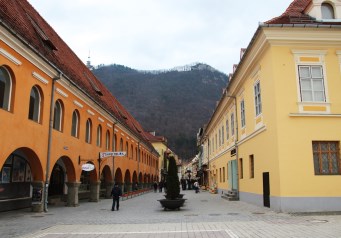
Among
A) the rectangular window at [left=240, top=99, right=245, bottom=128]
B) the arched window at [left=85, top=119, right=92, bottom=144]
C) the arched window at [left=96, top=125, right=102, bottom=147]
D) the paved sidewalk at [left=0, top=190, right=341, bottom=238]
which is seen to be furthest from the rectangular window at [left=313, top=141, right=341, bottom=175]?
the arched window at [left=96, top=125, right=102, bottom=147]

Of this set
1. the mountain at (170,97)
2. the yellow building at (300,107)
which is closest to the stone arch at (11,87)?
the yellow building at (300,107)

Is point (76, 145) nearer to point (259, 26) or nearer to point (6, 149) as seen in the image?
point (6, 149)

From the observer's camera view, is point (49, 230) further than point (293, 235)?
Yes

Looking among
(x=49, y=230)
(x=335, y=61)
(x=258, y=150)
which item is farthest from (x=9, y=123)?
(x=335, y=61)

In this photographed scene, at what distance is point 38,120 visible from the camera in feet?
52.2

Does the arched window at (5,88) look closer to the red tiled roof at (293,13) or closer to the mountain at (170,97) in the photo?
the red tiled roof at (293,13)

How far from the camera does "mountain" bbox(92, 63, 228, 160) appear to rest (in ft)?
Result: 323

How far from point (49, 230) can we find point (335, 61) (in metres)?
14.2

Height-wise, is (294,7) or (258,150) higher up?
(294,7)

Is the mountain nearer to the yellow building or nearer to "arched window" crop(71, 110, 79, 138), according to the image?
"arched window" crop(71, 110, 79, 138)

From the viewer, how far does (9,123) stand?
13.1m

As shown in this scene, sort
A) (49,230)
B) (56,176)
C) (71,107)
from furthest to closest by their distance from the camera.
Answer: (56,176), (71,107), (49,230)

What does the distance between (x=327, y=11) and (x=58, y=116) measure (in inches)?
592

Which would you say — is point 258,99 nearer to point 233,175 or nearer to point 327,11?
point 327,11
